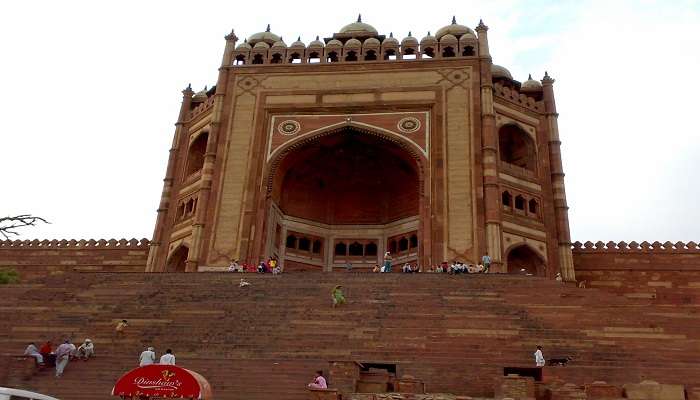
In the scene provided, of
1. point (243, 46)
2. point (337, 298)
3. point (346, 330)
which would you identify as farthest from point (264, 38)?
point (346, 330)

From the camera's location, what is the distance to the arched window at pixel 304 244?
29372 mm

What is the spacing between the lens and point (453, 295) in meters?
17.0

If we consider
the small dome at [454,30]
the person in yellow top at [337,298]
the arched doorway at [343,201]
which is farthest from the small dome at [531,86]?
the person in yellow top at [337,298]

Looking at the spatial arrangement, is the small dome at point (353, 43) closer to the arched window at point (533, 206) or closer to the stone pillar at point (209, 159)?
the stone pillar at point (209, 159)

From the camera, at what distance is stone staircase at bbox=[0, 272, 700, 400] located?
12.4m

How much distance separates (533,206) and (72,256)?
67.9 ft

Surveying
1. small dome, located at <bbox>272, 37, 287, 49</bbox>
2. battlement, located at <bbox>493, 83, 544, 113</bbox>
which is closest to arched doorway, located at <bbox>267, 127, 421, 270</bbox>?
battlement, located at <bbox>493, 83, 544, 113</bbox>

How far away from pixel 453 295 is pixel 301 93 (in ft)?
47.6

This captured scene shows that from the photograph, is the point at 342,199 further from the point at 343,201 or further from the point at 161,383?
the point at 161,383

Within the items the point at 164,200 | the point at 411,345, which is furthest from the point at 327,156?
the point at 411,345

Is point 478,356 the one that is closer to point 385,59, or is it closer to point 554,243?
point 554,243

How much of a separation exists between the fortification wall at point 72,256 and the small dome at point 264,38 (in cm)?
1089

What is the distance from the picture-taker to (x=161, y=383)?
7012mm

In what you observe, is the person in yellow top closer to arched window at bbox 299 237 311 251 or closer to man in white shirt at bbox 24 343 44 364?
man in white shirt at bbox 24 343 44 364
